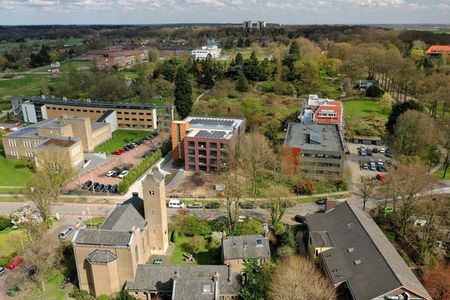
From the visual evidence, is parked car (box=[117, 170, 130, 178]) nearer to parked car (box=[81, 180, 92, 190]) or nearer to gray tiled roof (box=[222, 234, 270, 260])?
parked car (box=[81, 180, 92, 190])

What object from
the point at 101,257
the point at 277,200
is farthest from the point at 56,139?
the point at 277,200

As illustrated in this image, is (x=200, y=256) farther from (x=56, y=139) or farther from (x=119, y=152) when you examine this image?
(x=56, y=139)

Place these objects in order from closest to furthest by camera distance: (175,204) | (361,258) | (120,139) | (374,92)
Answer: (361,258), (175,204), (120,139), (374,92)

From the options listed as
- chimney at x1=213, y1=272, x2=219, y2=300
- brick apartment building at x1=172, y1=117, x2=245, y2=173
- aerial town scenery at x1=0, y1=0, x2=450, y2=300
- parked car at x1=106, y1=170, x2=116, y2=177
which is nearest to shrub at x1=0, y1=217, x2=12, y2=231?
aerial town scenery at x1=0, y1=0, x2=450, y2=300

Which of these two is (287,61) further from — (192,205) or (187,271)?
(187,271)

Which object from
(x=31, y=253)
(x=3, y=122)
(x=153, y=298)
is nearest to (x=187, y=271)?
(x=153, y=298)
